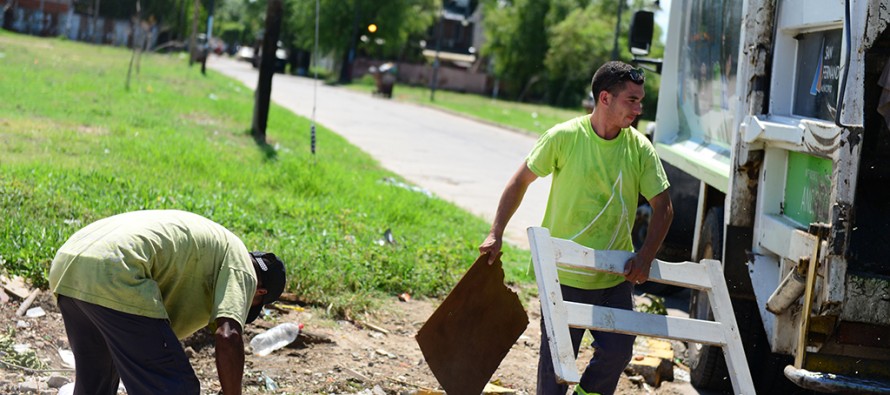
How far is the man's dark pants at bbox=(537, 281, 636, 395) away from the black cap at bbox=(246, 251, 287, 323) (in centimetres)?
115

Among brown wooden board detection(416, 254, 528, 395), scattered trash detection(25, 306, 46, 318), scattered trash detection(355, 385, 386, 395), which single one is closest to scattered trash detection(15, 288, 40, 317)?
scattered trash detection(25, 306, 46, 318)

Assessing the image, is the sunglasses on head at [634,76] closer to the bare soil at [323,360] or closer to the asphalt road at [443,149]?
the bare soil at [323,360]

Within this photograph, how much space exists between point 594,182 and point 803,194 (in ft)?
3.57

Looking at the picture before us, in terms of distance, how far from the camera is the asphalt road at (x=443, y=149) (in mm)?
13484

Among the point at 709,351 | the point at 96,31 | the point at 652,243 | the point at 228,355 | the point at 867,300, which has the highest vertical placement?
the point at 96,31

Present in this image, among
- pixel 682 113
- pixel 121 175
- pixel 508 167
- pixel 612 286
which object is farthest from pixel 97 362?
pixel 508 167

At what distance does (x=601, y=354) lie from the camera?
4402 mm

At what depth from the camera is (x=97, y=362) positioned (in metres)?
3.68


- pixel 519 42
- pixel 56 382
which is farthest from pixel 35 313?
pixel 519 42

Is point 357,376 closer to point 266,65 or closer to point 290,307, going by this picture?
point 290,307

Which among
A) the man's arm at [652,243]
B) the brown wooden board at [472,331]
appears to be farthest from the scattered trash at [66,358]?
the man's arm at [652,243]

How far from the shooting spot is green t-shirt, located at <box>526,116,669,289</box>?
436 cm

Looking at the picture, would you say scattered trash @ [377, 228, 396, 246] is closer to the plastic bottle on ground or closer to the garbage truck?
the plastic bottle on ground

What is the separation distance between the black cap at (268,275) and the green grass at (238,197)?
2792mm
